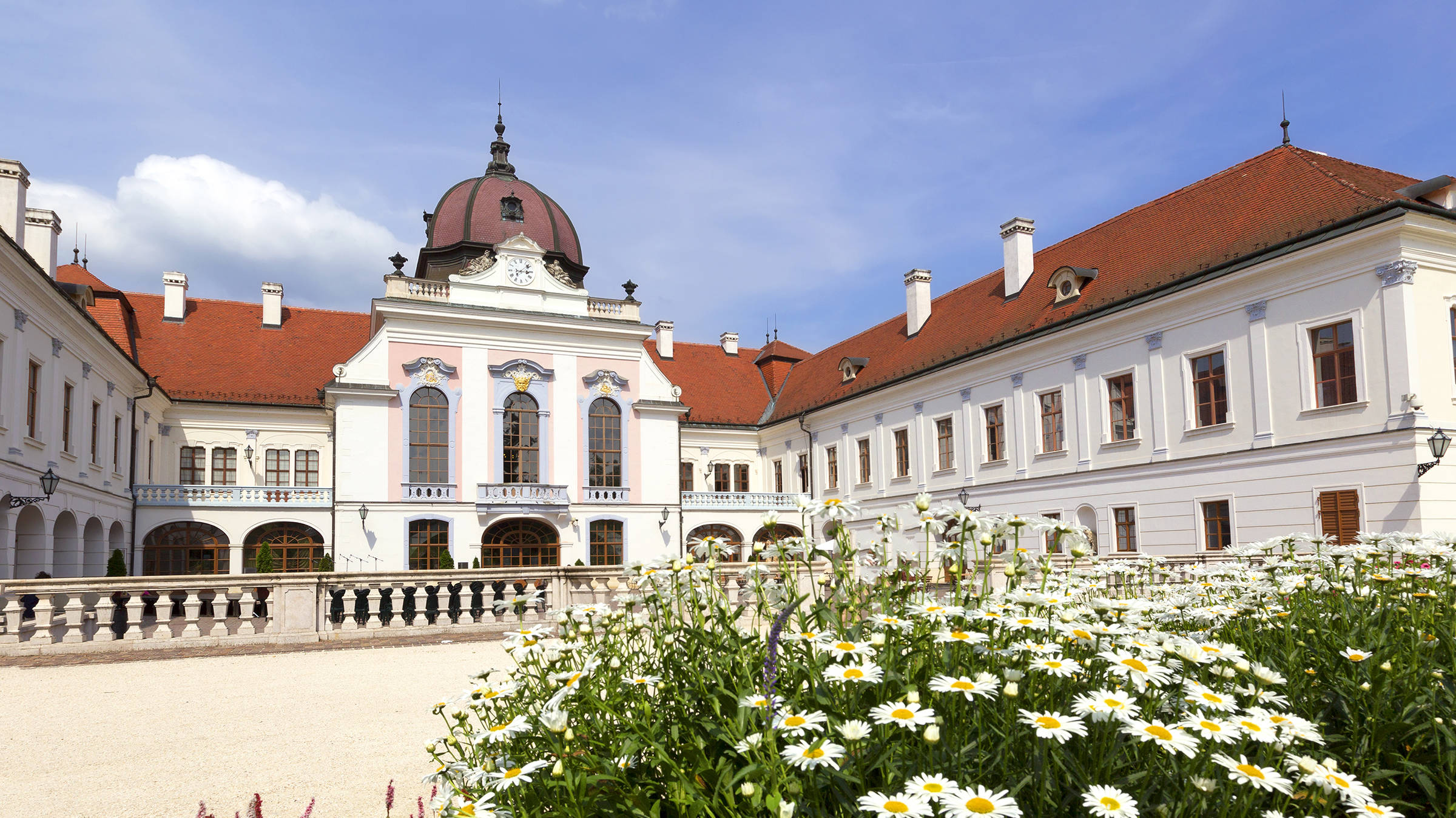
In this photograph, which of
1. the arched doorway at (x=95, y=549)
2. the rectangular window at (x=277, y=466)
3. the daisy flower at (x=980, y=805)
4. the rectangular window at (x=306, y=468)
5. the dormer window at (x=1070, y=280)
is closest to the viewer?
the daisy flower at (x=980, y=805)

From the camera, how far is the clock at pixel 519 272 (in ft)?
95.2

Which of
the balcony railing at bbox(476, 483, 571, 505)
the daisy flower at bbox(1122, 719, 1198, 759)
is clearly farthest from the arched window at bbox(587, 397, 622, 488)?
the daisy flower at bbox(1122, 719, 1198, 759)

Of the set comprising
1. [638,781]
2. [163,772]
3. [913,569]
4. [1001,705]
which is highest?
[913,569]

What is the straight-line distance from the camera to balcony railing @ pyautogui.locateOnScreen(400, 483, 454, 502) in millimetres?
26969

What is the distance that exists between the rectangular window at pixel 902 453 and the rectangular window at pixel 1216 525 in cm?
1046

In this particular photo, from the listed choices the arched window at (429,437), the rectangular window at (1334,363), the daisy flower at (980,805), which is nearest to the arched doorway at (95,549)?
the arched window at (429,437)

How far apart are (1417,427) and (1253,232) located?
5.20 metres

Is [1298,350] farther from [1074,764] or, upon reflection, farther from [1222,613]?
[1074,764]

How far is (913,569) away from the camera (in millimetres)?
3914

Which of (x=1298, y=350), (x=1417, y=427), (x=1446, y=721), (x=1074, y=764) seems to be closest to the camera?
(x=1074, y=764)

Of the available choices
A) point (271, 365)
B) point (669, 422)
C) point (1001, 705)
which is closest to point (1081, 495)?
point (669, 422)

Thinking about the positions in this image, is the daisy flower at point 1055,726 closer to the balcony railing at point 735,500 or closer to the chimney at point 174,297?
the balcony railing at point 735,500

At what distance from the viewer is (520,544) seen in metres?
28.2

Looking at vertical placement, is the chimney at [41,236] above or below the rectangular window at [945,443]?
above
